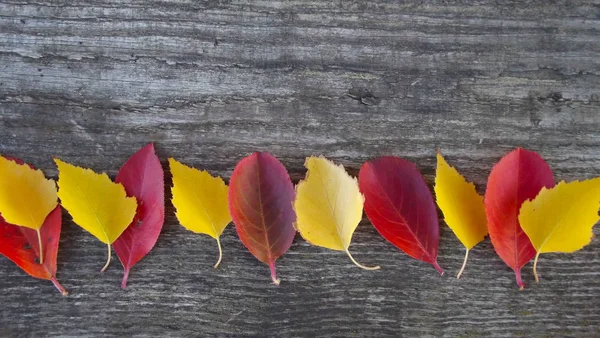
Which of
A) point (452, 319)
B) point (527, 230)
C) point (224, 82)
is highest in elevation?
point (224, 82)

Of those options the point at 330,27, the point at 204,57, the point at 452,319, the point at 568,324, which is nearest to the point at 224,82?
the point at 204,57

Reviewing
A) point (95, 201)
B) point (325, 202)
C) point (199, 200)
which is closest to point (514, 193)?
point (325, 202)

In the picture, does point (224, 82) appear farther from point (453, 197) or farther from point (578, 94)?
point (578, 94)

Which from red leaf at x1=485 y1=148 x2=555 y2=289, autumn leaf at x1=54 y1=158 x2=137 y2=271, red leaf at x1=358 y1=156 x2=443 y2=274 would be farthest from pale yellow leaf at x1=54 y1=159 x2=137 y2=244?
red leaf at x1=485 y1=148 x2=555 y2=289

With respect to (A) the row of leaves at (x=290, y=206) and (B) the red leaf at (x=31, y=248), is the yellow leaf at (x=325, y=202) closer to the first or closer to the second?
(A) the row of leaves at (x=290, y=206)

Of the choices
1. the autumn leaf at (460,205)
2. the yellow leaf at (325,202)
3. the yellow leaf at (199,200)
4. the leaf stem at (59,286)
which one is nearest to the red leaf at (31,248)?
the leaf stem at (59,286)

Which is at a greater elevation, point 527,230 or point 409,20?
point 409,20

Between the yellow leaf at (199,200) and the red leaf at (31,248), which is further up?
the yellow leaf at (199,200)

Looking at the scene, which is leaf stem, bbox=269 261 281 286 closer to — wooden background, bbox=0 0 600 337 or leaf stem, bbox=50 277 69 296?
wooden background, bbox=0 0 600 337
